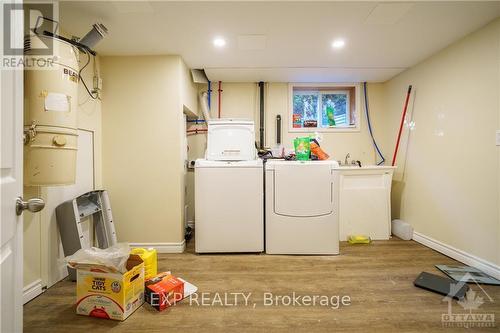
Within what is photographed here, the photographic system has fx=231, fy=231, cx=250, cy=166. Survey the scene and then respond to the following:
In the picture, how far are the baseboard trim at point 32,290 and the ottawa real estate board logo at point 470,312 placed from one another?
107 inches

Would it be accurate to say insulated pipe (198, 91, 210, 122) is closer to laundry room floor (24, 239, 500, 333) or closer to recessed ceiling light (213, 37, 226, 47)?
recessed ceiling light (213, 37, 226, 47)

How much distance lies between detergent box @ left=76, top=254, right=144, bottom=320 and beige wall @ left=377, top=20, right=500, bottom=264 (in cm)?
283

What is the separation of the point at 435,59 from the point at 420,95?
1.28 ft

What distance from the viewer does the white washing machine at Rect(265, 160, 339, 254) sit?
2.37 m

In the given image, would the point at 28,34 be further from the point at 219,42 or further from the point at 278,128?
the point at 278,128

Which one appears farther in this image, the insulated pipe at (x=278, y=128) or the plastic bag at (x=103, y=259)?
the insulated pipe at (x=278, y=128)

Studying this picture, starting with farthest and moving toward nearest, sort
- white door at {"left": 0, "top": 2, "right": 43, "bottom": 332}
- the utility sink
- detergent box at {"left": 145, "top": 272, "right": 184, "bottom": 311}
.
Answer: the utility sink → detergent box at {"left": 145, "top": 272, "right": 184, "bottom": 311} → white door at {"left": 0, "top": 2, "right": 43, "bottom": 332}

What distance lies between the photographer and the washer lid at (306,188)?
2.37 meters

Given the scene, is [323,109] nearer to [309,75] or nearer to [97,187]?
[309,75]

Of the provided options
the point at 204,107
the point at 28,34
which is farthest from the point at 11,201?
the point at 204,107

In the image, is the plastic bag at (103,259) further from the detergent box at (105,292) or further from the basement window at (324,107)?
the basement window at (324,107)

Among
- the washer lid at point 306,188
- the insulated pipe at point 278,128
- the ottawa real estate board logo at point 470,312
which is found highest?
the insulated pipe at point 278,128

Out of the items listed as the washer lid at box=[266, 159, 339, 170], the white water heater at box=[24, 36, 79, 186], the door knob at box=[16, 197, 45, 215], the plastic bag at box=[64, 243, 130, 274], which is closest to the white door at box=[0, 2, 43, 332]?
the door knob at box=[16, 197, 45, 215]

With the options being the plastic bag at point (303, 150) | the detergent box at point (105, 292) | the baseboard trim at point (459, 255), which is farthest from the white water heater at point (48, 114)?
the baseboard trim at point (459, 255)
